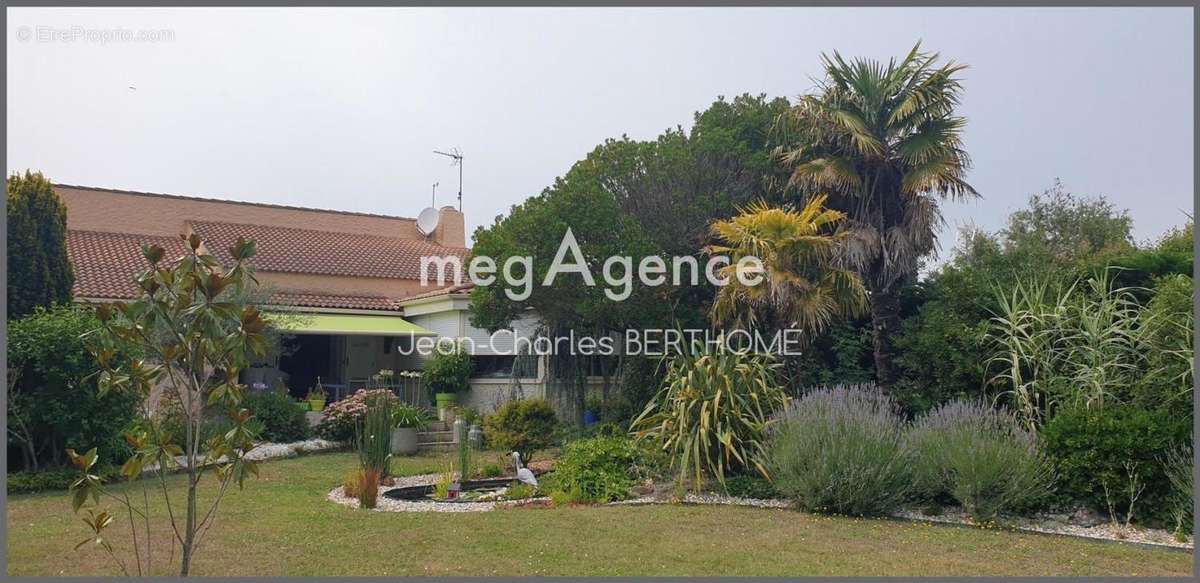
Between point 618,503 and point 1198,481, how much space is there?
6839 mm

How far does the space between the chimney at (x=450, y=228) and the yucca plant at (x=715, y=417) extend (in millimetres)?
21003

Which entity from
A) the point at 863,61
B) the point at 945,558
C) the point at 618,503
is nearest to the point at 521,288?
the point at 618,503

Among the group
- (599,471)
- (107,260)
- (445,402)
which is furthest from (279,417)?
(599,471)

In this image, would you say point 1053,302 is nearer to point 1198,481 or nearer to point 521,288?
point 1198,481

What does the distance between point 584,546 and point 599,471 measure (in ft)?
11.7

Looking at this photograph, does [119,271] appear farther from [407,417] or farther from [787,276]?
[787,276]

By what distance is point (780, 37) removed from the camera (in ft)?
48.6

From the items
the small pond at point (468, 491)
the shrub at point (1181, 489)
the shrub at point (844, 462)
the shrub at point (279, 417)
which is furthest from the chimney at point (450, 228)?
the shrub at point (1181, 489)

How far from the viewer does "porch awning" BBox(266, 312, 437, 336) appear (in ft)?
73.8

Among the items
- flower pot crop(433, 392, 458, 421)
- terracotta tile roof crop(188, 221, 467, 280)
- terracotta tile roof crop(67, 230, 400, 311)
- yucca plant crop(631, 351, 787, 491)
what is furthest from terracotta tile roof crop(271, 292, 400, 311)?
yucca plant crop(631, 351, 787, 491)

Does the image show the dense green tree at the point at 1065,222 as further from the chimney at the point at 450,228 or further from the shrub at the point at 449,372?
the chimney at the point at 450,228

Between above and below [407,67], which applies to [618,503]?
below

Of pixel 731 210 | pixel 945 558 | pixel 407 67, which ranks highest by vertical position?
pixel 407 67

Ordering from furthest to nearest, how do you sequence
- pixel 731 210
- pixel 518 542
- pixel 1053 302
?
pixel 731 210 → pixel 1053 302 → pixel 518 542
